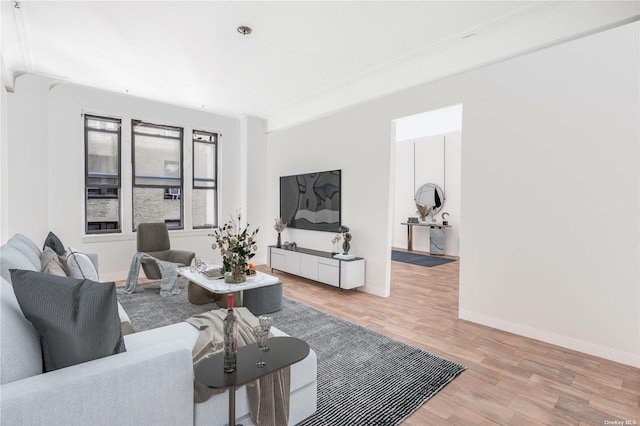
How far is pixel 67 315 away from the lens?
1324mm

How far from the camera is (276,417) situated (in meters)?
1.75

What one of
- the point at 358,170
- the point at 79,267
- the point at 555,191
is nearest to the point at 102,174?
the point at 79,267

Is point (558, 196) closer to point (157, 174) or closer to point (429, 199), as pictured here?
point (429, 199)

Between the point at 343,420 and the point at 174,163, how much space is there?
17.8ft

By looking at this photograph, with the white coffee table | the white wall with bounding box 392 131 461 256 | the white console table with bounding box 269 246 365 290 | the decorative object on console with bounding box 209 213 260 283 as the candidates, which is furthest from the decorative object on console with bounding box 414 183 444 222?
the decorative object on console with bounding box 209 213 260 283

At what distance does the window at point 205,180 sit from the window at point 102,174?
4.21 feet

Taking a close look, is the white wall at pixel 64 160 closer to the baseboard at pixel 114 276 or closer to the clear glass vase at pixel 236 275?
the baseboard at pixel 114 276

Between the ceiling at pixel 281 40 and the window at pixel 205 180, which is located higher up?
the ceiling at pixel 281 40

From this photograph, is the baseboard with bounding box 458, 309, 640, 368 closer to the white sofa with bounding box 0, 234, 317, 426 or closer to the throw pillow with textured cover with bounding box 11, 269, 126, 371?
the white sofa with bounding box 0, 234, 317, 426

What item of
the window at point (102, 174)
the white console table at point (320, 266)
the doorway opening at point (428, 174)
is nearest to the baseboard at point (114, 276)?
the window at point (102, 174)

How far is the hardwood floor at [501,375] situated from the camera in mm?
2061

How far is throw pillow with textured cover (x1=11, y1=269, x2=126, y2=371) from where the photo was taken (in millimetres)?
1320

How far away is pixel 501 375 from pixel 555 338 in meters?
1.00

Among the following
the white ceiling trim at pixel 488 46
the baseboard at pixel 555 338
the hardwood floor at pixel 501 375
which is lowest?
the hardwood floor at pixel 501 375
